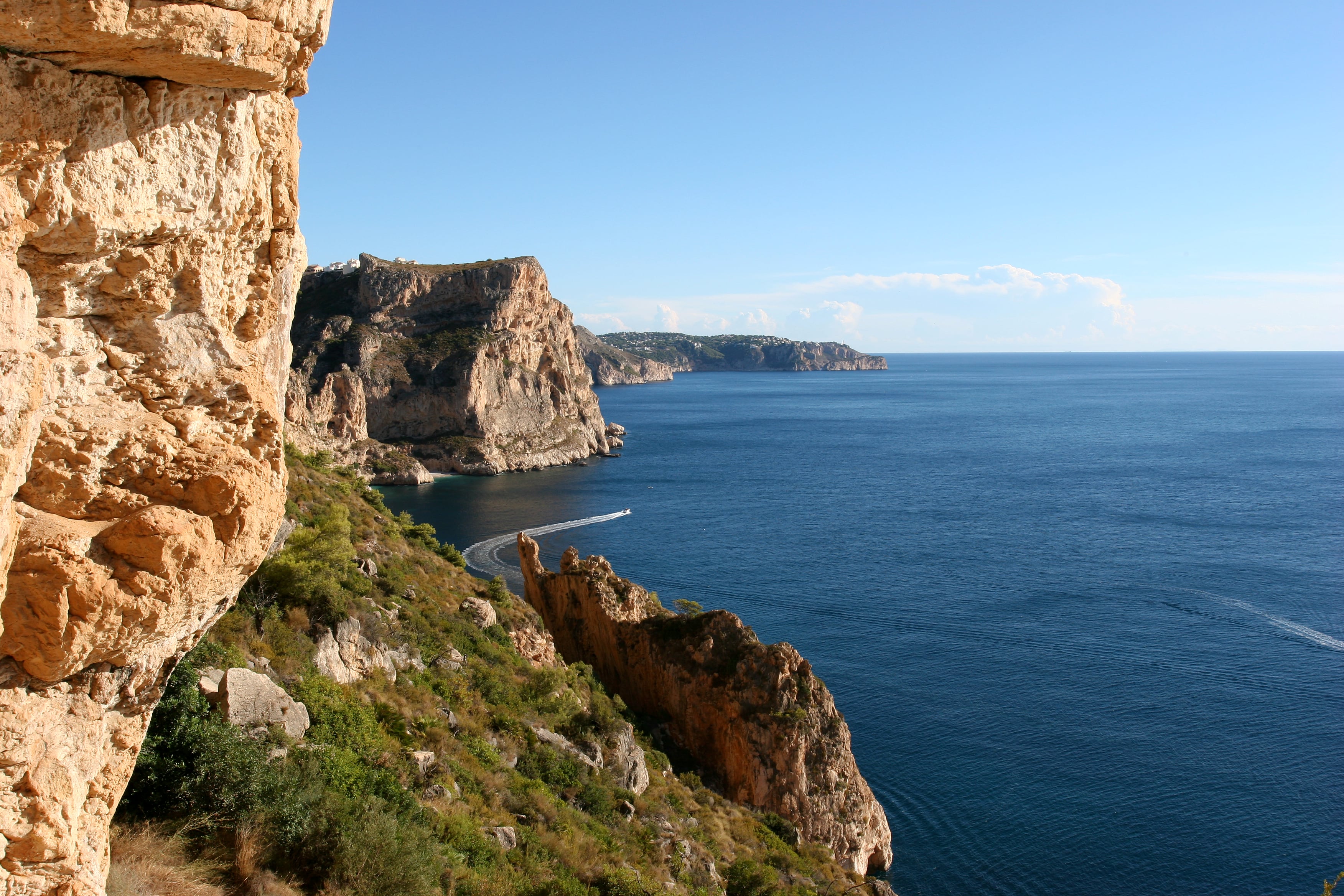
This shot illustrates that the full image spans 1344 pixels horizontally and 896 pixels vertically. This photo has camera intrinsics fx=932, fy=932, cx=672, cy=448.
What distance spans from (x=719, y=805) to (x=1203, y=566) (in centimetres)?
4503

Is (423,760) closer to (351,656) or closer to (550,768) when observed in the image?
(351,656)

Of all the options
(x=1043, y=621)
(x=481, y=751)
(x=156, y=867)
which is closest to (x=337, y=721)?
(x=481, y=751)

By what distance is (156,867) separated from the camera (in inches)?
408

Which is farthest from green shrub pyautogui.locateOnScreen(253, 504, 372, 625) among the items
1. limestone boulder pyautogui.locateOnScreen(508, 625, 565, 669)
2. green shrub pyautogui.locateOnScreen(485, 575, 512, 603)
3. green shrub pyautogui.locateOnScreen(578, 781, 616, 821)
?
green shrub pyautogui.locateOnScreen(485, 575, 512, 603)

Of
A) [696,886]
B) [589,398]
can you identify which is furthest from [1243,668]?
[589,398]

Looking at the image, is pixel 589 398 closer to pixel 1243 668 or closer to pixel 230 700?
pixel 1243 668

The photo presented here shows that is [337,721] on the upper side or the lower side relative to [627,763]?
upper

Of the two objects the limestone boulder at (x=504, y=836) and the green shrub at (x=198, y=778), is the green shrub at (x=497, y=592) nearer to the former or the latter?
the limestone boulder at (x=504, y=836)

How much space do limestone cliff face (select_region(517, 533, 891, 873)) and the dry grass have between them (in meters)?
16.4

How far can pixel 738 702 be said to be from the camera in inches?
1011

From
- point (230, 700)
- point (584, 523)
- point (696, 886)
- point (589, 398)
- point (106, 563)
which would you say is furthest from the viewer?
point (589, 398)

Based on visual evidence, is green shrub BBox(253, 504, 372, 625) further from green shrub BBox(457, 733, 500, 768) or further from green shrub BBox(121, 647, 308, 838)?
green shrub BBox(121, 647, 308, 838)

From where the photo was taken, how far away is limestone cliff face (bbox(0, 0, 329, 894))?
5.84m

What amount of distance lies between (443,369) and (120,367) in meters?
104
